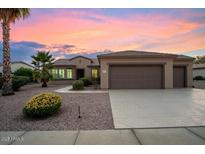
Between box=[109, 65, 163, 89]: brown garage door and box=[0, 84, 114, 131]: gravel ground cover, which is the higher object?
box=[109, 65, 163, 89]: brown garage door

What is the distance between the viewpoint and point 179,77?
21.2 meters

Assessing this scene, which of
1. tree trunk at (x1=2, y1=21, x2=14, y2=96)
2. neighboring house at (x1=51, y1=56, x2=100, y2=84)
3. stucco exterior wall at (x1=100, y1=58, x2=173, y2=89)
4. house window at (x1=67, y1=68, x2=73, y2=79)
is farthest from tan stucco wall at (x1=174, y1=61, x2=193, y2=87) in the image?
tree trunk at (x1=2, y1=21, x2=14, y2=96)

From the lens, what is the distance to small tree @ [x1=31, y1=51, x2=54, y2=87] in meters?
22.1

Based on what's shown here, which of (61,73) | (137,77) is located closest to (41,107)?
(137,77)

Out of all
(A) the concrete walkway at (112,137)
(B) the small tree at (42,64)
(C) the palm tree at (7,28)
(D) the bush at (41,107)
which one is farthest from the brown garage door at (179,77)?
(D) the bush at (41,107)

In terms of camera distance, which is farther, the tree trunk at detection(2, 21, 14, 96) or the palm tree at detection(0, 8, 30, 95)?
the tree trunk at detection(2, 21, 14, 96)

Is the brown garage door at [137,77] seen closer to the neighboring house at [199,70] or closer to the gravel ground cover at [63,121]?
the gravel ground cover at [63,121]

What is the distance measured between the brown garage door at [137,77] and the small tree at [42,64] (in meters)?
8.69

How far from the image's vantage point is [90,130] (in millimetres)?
5809

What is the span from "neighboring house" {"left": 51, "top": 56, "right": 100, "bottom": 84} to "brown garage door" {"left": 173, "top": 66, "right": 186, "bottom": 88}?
13114mm

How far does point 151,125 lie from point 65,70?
24163 mm

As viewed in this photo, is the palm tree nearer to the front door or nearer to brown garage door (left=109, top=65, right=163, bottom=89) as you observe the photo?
brown garage door (left=109, top=65, right=163, bottom=89)

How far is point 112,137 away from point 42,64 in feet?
63.2
